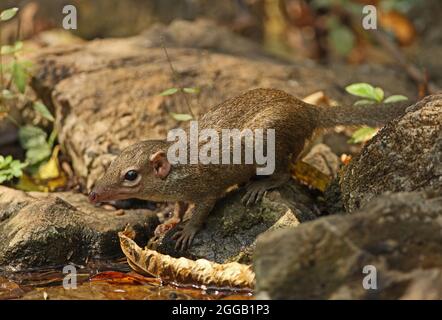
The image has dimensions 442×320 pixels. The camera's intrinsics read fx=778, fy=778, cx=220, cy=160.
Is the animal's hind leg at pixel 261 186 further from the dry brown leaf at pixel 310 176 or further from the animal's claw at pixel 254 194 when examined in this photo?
the dry brown leaf at pixel 310 176

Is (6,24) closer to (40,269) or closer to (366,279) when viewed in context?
(40,269)

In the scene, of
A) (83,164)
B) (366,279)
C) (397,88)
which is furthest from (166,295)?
(397,88)

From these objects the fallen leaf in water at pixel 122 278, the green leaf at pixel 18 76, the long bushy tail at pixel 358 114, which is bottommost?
the fallen leaf in water at pixel 122 278

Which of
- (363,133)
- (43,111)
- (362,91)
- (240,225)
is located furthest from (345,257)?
(43,111)

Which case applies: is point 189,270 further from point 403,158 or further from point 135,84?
point 135,84

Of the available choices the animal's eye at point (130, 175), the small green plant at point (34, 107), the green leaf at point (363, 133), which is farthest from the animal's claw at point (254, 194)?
the small green plant at point (34, 107)

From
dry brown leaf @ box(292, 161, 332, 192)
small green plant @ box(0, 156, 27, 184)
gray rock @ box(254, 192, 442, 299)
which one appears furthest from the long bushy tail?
small green plant @ box(0, 156, 27, 184)
